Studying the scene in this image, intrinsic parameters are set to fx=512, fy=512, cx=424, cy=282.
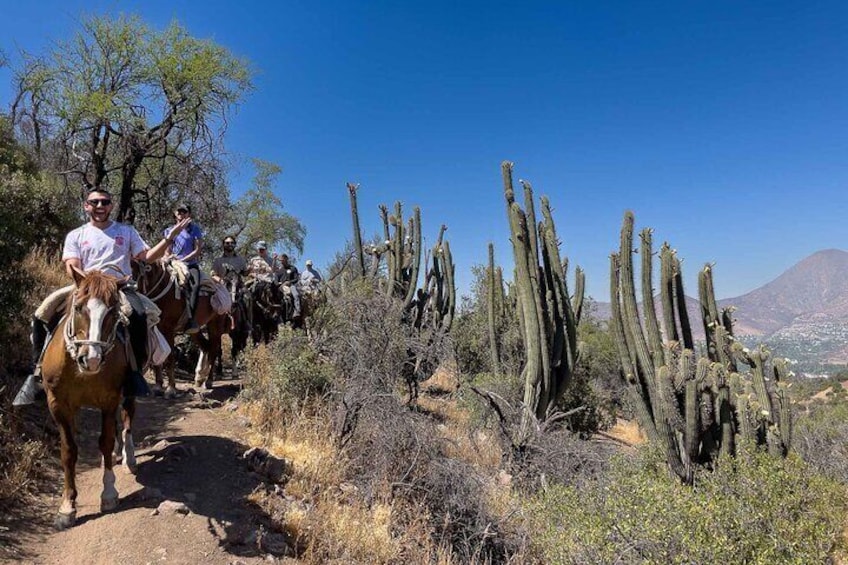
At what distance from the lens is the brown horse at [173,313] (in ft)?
19.6

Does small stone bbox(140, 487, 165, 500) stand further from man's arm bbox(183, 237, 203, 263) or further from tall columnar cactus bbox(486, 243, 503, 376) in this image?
tall columnar cactus bbox(486, 243, 503, 376)

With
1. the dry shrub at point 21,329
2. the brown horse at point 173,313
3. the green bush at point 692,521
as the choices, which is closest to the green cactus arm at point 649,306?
the green bush at point 692,521

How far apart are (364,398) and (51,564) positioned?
134 inches

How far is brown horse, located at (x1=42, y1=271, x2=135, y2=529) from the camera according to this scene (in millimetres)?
3645

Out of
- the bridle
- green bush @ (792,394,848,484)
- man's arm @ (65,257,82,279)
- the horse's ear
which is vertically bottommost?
green bush @ (792,394,848,484)

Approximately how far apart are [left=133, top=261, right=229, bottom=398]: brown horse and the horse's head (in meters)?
1.88

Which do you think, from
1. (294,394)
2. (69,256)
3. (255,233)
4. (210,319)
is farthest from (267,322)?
(255,233)

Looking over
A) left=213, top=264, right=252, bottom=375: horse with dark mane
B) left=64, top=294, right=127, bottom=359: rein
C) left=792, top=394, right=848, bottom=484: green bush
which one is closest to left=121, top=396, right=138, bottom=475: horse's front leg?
left=64, top=294, right=127, bottom=359: rein

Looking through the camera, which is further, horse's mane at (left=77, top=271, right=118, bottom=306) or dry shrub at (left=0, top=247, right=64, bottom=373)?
dry shrub at (left=0, top=247, right=64, bottom=373)

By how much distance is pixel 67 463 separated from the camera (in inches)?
156

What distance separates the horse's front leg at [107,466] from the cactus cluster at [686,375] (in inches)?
264

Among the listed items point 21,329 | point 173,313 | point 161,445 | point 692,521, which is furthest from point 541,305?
point 21,329

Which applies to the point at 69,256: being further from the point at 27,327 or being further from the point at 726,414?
the point at 726,414

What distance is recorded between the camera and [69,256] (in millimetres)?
4109
